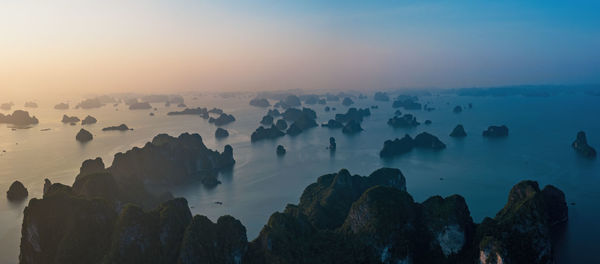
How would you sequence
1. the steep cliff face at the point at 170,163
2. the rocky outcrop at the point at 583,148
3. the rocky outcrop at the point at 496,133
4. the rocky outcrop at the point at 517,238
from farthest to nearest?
1. the rocky outcrop at the point at 496,133
2. the rocky outcrop at the point at 583,148
3. the steep cliff face at the point at 170,163
4. the rocky outcrop at the point at 517,238

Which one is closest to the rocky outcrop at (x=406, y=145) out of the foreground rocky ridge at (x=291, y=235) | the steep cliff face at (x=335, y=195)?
the steep cliff face at (x=335, y=195)

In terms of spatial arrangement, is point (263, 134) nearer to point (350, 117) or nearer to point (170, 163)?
point (170, 163)

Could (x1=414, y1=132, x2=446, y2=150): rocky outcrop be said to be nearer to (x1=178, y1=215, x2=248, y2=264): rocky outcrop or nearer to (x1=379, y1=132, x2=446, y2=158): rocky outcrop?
(x1=379, y1=132, x2=446, y2=158): rocky outcrop

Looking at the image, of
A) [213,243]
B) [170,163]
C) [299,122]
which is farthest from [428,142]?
[213,243]

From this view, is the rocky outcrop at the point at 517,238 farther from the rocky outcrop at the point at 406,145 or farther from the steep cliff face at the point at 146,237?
the rocky outcrop at the point at 406,145

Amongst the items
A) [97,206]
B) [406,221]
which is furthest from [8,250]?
[406,221]

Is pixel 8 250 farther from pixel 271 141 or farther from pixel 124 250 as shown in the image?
pixel 271 141
